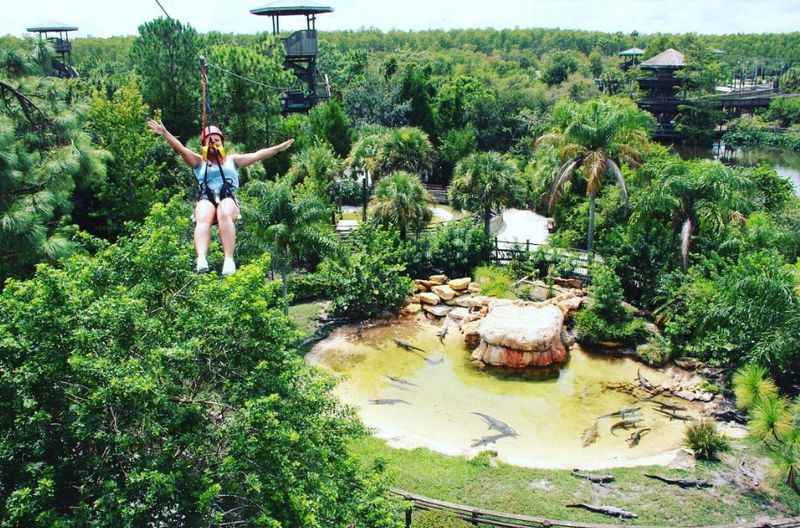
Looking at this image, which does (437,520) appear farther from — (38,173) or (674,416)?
(38,173)

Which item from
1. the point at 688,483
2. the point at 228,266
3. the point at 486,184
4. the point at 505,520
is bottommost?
the point at 688,483

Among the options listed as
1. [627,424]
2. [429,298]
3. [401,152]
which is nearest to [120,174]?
[401,152]

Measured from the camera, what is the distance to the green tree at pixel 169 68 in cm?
2914

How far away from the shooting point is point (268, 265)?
32.4 ft

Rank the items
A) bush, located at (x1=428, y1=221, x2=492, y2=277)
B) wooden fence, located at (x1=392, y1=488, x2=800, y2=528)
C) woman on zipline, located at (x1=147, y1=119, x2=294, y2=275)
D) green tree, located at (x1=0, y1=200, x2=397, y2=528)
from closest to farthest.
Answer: green tree, located at (x1=0, y1=200, x2=397, y2=528) → woman on zipline, located at (x1=147, y1=119, x2=294, y2=275) → wooden fence, located at (x1=392, y1=488, x2=800, y2=528) → bush, located at (x1=428, y1=221, x2=492, y2=277)

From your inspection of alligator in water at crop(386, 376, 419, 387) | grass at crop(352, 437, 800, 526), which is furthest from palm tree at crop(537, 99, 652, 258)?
grass at crop(352, 437, 800, 526)

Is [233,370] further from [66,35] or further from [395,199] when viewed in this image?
[66,35]

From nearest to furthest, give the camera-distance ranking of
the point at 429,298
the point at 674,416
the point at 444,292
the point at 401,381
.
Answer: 1. the point at 674,416
2. the point at 401,381
3. the point at 429,298
4. the point at 444,292

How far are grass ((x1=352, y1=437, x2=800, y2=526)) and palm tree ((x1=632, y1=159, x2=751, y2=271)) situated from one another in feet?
25.8

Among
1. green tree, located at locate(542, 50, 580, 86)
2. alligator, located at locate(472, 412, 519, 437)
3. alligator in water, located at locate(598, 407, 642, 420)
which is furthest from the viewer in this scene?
green tree, located at locate(542, 50, 580, 86)

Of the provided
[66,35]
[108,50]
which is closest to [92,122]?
[66,35]

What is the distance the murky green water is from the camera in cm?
1500

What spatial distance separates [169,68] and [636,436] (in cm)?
2404

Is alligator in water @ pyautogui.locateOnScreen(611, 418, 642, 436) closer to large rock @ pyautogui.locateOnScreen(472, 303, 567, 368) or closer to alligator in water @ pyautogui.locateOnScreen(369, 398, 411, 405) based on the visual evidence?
large rock @ pyautogui.locateOnScreen(472, 303, 567, 368)
